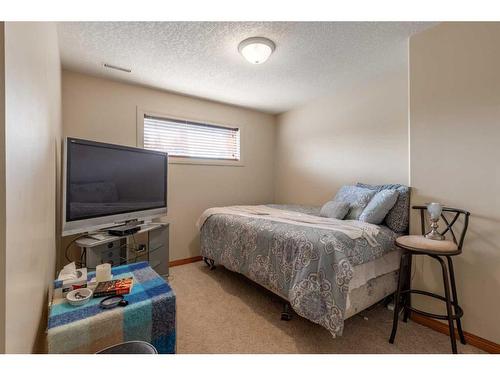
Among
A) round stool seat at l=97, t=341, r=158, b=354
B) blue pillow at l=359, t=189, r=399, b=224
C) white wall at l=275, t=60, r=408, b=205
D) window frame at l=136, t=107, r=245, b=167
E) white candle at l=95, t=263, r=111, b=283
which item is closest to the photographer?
round stool seat at l=97, t=341, r=158, b=354

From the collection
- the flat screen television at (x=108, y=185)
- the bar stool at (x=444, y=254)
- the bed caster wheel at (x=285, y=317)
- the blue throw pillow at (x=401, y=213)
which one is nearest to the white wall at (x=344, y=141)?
the blue throw pillow at (x=401, y=213)

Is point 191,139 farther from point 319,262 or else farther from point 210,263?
point 319,262

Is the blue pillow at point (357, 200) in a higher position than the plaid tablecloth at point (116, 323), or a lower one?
higher

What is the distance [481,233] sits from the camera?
4.91ft

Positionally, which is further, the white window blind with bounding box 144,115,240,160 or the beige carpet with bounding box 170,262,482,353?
the white window blind with bounding box 144,115,240,160

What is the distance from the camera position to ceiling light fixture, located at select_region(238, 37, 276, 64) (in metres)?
1.78

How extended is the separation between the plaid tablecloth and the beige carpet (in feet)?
1.67

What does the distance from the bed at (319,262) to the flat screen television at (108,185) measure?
0.98 m

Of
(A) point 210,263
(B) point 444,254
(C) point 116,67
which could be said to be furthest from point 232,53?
(A) point 210,263

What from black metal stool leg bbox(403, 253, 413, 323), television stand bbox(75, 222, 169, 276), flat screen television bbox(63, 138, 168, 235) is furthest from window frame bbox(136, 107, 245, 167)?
black metal stool leg bbox(403, 253, 413, 323)

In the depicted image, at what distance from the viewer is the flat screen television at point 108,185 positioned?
1623mm

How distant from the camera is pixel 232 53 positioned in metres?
2.00

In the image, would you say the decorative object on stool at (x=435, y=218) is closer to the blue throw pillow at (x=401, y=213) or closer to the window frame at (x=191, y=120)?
the blue throw pillow at (x=401, y=213)

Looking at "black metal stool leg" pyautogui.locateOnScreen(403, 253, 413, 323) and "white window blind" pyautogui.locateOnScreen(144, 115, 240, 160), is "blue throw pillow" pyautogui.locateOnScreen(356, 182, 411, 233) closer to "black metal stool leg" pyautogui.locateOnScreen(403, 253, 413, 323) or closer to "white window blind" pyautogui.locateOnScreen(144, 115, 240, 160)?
"black metal stool leg" pyautogui.locateOnScreen(403, 253, 413, 323)
